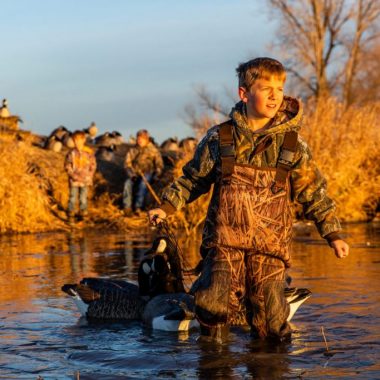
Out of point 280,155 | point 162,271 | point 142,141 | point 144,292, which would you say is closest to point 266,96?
point 280,155

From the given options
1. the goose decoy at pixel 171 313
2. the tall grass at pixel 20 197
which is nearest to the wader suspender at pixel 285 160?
the goose decoy at pixel 171 313

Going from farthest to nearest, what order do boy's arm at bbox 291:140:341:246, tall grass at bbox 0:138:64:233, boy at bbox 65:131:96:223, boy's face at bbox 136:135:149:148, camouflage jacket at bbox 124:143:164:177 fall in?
boy's face at bbox 136:135:149:148, camouflage jacket at bbox 124:143:164:177, boy at bbox 65:131:96:223, tall grass at bbox 0:138:64:233, boy's arm at bbox 291:140:341:246

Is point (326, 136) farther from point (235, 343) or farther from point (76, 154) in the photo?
point (235, 343)

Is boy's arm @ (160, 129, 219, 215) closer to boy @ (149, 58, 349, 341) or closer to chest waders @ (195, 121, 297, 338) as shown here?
boy @ (149, 58, 349, 341)

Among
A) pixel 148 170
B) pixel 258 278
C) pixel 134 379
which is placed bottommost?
pixel 134 379

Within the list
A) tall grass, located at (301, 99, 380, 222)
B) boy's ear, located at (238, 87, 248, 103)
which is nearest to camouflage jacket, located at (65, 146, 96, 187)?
tall grass, located at (301, 99, 380, 222)

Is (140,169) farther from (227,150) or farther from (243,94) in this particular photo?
(227,150)

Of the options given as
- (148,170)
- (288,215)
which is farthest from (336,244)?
(148,170)

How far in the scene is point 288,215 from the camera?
6.59 meters

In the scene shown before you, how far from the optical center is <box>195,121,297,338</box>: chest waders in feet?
21.1

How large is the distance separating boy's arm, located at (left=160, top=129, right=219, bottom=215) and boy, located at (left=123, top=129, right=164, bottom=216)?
1273 centimetres

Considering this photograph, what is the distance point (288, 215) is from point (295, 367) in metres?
1.06

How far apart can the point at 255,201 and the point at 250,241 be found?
10.6 inches

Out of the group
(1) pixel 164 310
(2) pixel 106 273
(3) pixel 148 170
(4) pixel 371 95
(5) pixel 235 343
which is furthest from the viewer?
(4) pixel 371 95
